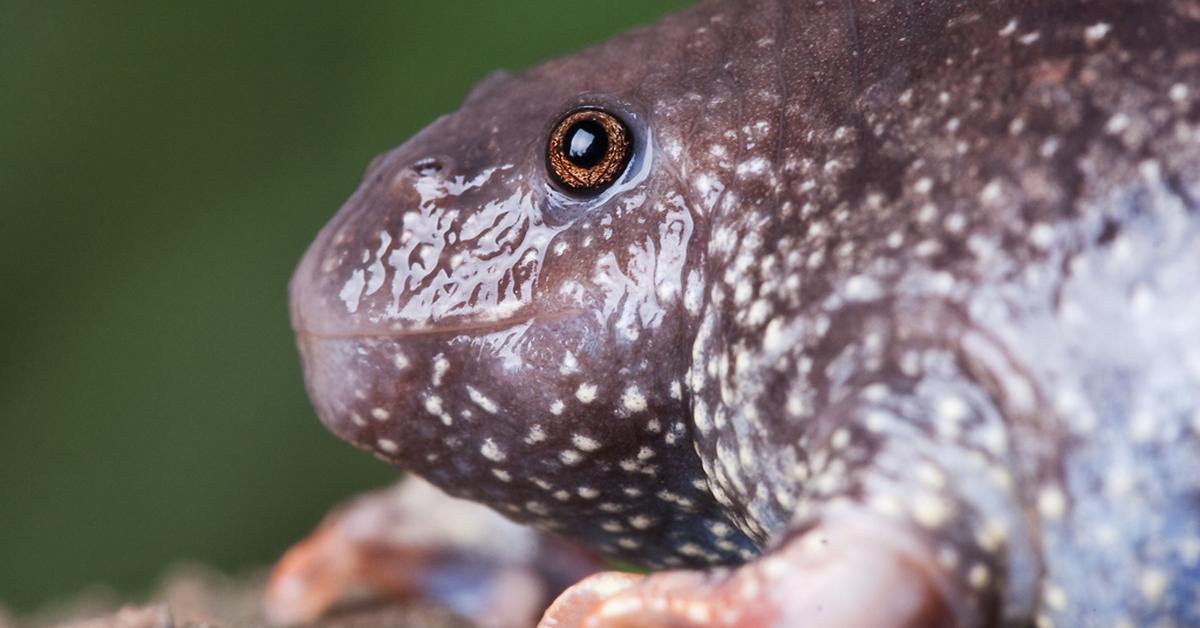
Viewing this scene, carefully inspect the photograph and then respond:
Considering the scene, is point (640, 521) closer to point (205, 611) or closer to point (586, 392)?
point (586, 392)

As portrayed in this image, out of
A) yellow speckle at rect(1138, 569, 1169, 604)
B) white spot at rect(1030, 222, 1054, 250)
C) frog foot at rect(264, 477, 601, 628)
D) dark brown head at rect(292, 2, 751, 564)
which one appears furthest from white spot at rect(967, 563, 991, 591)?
frog foot at rect(264, 477, 601, 628)

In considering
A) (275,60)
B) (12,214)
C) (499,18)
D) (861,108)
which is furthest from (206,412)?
(861,108)

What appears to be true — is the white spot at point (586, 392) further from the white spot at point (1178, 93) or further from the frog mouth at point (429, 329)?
the white spot at point (1178, 93)

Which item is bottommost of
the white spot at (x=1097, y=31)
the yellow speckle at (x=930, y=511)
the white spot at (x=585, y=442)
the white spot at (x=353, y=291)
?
the white spot at (x=585, y=442)

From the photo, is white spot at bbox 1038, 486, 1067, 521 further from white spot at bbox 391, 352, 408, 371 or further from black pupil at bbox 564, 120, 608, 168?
white spot at bbox 391, 352, 408, 371

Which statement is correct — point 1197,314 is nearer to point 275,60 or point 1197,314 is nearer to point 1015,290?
point 1015,290

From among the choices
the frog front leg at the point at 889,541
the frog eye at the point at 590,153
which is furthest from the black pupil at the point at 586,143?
the frog front leg at the point at 889,541
